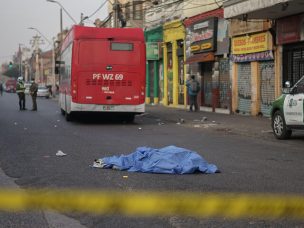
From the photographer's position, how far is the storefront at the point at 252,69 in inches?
901

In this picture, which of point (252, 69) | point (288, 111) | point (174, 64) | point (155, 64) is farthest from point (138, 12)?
point (288, 111)

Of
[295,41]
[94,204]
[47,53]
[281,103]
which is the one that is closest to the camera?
[94,204]

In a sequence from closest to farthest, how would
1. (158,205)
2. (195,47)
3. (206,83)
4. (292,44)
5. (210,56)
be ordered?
(158,205)
(292,44)
(210,56)
(206,83)
(195,47)

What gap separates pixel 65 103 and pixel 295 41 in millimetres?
9375

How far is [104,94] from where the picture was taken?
20641 mm

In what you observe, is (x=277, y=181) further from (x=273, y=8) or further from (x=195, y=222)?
(x=273, y=8)

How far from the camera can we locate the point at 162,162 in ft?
31.5

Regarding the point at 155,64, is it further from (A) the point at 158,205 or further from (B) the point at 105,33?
(A) the point at 158,205

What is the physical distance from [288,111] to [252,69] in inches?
381

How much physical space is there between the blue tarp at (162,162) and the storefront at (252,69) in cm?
1347

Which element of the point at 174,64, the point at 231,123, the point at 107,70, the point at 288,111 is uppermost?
the point at 174,64

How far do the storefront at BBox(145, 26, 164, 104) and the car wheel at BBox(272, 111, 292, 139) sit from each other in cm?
2176

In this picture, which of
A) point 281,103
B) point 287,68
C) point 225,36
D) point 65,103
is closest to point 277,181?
point 281,103

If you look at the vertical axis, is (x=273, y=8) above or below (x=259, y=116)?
above
